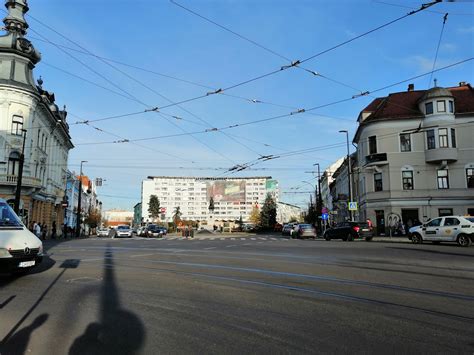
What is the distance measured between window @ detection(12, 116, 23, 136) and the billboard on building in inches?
4618

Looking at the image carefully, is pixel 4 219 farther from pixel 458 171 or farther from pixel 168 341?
pixel 458 171

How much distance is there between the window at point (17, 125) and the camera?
4125cm

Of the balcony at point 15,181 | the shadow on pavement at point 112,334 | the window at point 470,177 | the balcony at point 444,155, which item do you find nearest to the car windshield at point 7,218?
the shadow on pavement at point 112,334

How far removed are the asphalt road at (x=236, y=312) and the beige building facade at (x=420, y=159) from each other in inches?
1281

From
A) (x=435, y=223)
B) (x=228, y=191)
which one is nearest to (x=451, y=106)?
(x=435, y=223)

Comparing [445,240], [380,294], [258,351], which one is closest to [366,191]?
[445,240]

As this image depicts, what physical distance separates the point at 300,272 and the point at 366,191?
117ft

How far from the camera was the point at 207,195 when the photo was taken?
16488cm

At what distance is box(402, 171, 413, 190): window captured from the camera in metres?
42.3

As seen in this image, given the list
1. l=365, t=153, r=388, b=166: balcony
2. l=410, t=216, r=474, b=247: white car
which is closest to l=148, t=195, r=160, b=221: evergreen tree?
l=365, t=153, r=388, b=166: balcony

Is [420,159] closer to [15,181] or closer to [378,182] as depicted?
[378,182]

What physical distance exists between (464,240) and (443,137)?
21.7m

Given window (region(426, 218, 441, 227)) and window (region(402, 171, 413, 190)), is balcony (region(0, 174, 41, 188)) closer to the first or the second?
window (region(426, 218, 441, 227))

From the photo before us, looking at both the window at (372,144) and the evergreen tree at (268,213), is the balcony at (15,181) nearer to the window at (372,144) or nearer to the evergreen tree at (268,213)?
the window at (372,144)
